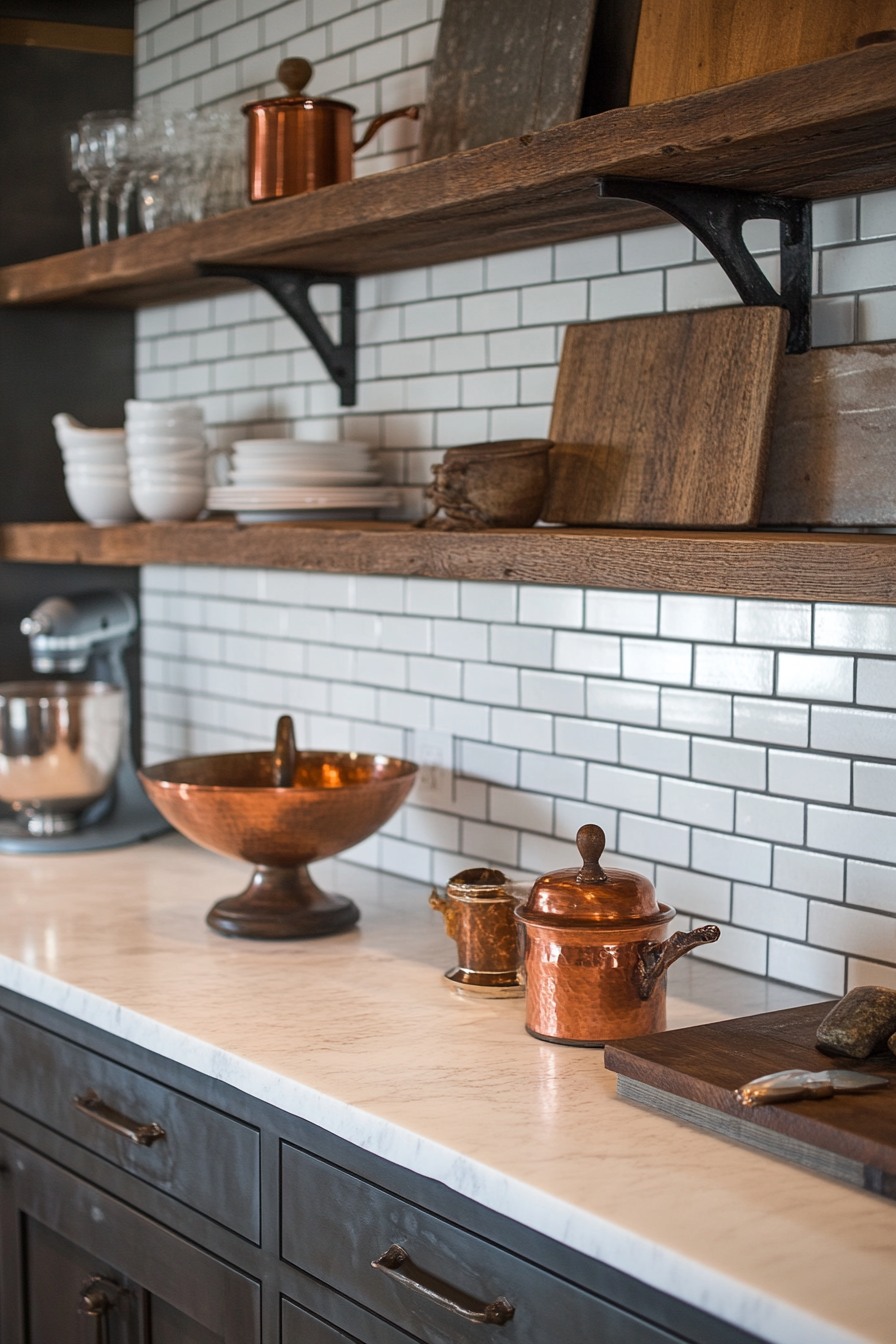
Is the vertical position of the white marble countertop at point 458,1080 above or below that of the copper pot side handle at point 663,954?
below

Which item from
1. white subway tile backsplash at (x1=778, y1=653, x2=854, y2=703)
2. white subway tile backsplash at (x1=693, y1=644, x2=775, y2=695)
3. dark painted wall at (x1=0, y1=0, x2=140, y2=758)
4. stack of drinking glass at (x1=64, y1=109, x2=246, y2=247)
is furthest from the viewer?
dark painted wall at (x1=0, y1=0, x2=140, y2=758)

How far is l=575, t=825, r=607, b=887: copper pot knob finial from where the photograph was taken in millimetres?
1708

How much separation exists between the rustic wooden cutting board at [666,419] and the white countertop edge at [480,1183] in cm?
78

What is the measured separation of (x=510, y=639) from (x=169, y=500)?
695 millimetres

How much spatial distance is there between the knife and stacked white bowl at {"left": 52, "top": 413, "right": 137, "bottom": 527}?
1.77 metres

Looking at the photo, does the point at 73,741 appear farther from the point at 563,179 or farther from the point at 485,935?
the point at 563,179

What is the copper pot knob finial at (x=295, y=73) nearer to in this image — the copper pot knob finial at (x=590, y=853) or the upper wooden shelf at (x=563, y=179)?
the upper wooden shelf at (x=563, y=179)

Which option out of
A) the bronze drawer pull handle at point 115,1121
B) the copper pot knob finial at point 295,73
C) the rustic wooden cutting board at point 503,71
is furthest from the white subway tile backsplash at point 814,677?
the copper pot knob finial at point 295,73

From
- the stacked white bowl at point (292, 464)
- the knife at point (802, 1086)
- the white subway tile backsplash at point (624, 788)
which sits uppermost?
the stacked white bowl at point (292, 464)

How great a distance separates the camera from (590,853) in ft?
5.63

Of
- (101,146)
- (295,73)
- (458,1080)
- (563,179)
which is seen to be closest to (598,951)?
(458,1080)

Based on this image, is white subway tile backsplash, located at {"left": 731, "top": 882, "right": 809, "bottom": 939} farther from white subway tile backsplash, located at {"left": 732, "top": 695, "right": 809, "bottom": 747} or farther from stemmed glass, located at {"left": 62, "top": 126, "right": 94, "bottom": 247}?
stemmed glass, located at {"left": 62, "top": 126, "right": 94, "bottom": 247}

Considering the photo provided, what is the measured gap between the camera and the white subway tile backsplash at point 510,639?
1864 millimetres

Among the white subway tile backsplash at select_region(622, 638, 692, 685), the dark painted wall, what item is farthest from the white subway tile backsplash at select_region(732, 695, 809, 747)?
the dark painted wall
